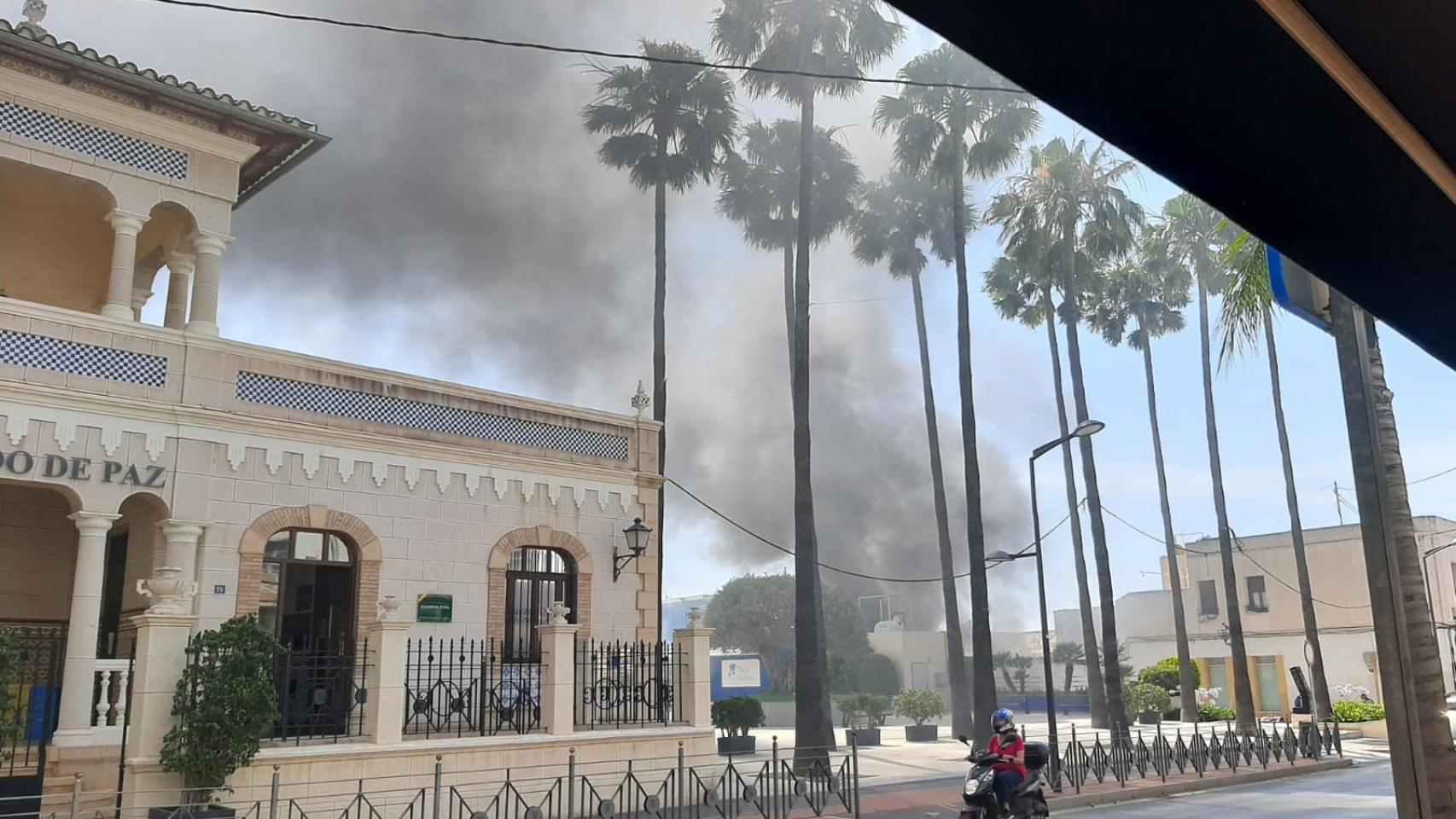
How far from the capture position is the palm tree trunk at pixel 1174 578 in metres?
38.5

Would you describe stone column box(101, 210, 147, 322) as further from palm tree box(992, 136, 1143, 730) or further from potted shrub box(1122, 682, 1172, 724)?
potted shrub box(1122, 682, 1172, 724)

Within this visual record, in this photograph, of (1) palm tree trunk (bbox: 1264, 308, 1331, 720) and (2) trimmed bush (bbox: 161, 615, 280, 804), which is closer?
(2) trimmed bush (bbox: 161, 615, 280, 804)

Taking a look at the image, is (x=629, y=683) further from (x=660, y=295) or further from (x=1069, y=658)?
(x=1069, y=658)

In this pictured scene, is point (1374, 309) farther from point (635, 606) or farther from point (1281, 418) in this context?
point (1281, 418)

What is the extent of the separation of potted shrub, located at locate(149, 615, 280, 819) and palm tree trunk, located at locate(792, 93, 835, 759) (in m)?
11.4

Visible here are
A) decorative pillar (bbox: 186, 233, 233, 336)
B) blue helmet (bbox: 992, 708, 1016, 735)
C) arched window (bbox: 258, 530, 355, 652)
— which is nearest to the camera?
blue helmet (bbox: 992, 708, 1016, 735)

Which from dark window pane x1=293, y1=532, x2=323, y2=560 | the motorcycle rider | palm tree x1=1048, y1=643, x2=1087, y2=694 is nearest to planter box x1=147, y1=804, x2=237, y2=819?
dark window pane x1=293, y1=532, x2=323, y2=560

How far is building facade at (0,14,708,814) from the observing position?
13.6m

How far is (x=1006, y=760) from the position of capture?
12703 millimetres

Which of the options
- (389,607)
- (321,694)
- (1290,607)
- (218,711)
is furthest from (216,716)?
(1290,607)

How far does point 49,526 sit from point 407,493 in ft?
17.2

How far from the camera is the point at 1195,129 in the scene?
8.74 feet

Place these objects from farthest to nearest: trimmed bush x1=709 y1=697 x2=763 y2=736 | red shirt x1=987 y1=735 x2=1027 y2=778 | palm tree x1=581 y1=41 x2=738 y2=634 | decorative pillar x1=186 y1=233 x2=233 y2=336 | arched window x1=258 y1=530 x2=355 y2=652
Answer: palm tree x1=581 y1=41 x2=738 y2=634 → trimmed bush x1=709 y1=697 x2=763 y2=736 → decorative pillar x1=186 y1=233 x2=233 y2=336 → arched window x1=258 y1=530 x2=355 y2=652 → red shirt x1=987 y1=735 x2=1027 y2=778

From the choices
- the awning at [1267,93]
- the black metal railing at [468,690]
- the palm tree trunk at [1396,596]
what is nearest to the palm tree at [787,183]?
the black metal railing at [468,690]
